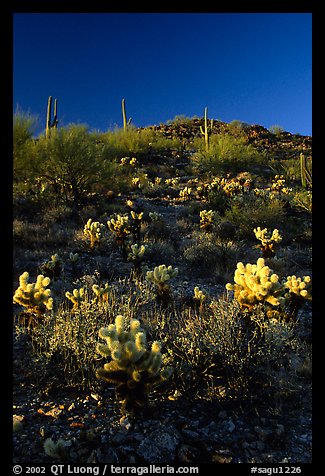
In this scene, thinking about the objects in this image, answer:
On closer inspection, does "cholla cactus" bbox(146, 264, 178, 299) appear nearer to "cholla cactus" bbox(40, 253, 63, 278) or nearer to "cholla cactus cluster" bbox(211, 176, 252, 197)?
"cholla cactus" bbox(40, 253, 63, 278)

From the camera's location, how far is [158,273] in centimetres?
558

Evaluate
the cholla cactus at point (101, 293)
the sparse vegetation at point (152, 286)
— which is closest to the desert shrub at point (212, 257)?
the sparse vegetation at point (152, 286)

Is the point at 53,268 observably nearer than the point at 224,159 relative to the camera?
Yes

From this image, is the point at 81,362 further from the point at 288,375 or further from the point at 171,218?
the point at 171,218

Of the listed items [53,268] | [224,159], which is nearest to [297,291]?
[53,268]

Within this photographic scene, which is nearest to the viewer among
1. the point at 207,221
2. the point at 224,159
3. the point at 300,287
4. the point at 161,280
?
the point at 300,287

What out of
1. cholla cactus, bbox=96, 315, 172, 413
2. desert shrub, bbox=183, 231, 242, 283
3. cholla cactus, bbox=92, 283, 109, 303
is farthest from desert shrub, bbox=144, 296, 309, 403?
desert shrub, bbox=183, 231, 242, 283

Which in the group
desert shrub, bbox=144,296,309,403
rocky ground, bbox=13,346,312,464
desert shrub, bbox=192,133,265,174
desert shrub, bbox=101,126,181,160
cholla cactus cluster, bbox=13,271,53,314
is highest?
desert shrub, bbox=101,126,181,160

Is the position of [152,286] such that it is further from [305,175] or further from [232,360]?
[305,175]

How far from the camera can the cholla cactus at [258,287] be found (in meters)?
4.22

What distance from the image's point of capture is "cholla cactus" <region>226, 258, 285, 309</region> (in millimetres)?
4223

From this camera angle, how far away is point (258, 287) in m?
4.29

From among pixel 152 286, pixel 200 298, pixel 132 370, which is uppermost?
pixel 152 286
